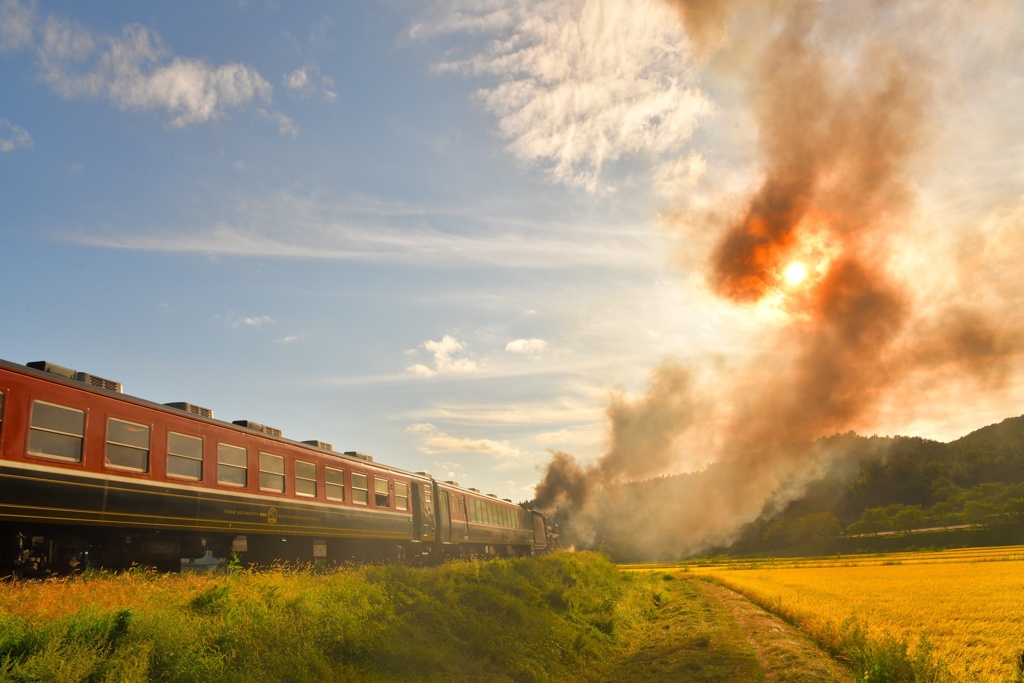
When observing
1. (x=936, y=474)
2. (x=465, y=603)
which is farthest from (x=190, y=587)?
(x=936, y=474)

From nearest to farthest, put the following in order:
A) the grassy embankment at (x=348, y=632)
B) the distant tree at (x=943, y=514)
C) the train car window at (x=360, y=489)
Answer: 1. the grassy embankment at (x=348, y=632)
2. the train car window at (x=360, y=489)
3. the distant tree at (x=943, y=514)

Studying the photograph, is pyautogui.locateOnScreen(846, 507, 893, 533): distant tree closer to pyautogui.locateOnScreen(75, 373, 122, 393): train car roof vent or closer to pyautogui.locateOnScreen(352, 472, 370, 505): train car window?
pyautogui.locateOnScreen(352, 472, 370, 505): train car window

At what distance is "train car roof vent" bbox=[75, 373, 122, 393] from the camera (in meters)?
14.7

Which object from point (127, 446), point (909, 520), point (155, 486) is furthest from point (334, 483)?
point (909, 520)

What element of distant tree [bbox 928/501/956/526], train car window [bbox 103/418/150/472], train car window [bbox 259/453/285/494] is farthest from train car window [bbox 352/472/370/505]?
distant tree [bbox 928/501/956/526]

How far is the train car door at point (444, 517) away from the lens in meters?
31.8

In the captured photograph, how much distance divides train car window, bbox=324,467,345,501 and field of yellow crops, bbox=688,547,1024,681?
50.9 feet

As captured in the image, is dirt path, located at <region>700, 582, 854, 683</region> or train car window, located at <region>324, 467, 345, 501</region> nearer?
dirt path, located at <region>700, 582, 854, 683</region>

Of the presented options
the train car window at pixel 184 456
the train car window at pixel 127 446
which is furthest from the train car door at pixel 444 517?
the train car window at pixel 127 446

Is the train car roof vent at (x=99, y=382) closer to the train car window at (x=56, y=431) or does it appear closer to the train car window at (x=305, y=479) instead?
the train car window at (x=56, y=431)

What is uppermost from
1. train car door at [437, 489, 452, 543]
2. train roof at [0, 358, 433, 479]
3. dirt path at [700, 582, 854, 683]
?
train roof at [0, 358, 433, 479]

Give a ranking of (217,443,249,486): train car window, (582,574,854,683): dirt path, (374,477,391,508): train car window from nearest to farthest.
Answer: (582,574,854,683): dirt path
(217,443,249,486): train car window
(374,477,391,508): train car window

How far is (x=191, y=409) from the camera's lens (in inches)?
695

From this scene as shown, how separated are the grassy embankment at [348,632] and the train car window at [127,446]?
2.61 metres
